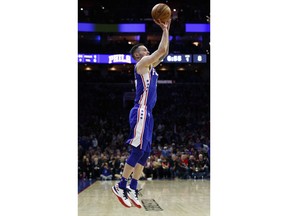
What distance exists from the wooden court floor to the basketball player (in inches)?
141

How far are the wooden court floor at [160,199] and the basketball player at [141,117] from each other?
3586mm

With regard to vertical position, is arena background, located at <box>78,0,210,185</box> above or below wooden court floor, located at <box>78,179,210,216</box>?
above

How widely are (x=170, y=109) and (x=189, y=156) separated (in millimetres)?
2011

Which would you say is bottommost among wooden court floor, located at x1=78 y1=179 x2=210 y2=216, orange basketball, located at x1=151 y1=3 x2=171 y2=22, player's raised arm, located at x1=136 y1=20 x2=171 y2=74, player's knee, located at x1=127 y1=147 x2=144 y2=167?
wooden court floor, located at x1=78 y1=179 x2=210 y2=216

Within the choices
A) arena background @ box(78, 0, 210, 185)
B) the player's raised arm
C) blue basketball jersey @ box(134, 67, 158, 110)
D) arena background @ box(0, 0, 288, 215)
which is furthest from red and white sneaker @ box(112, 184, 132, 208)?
arena background @ box(78, 0, 210, 185)

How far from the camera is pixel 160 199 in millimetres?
11352

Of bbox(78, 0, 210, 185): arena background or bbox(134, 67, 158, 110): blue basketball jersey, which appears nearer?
bbox(134, 67, 158, 110): blue basketball jersey

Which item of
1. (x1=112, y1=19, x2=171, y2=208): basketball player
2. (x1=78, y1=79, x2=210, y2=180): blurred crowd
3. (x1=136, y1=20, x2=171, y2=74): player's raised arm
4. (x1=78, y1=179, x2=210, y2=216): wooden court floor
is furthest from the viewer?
(x1=78, y1=79, x2=210, y2=180): blurred crowd

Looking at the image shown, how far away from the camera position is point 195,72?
14.5 meters

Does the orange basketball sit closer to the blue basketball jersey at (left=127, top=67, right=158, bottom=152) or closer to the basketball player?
the basketball player

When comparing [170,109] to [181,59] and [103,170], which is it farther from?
[181,59]

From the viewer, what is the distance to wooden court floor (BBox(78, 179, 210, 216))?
958cm

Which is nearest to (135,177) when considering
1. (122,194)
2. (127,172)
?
(127,172)
